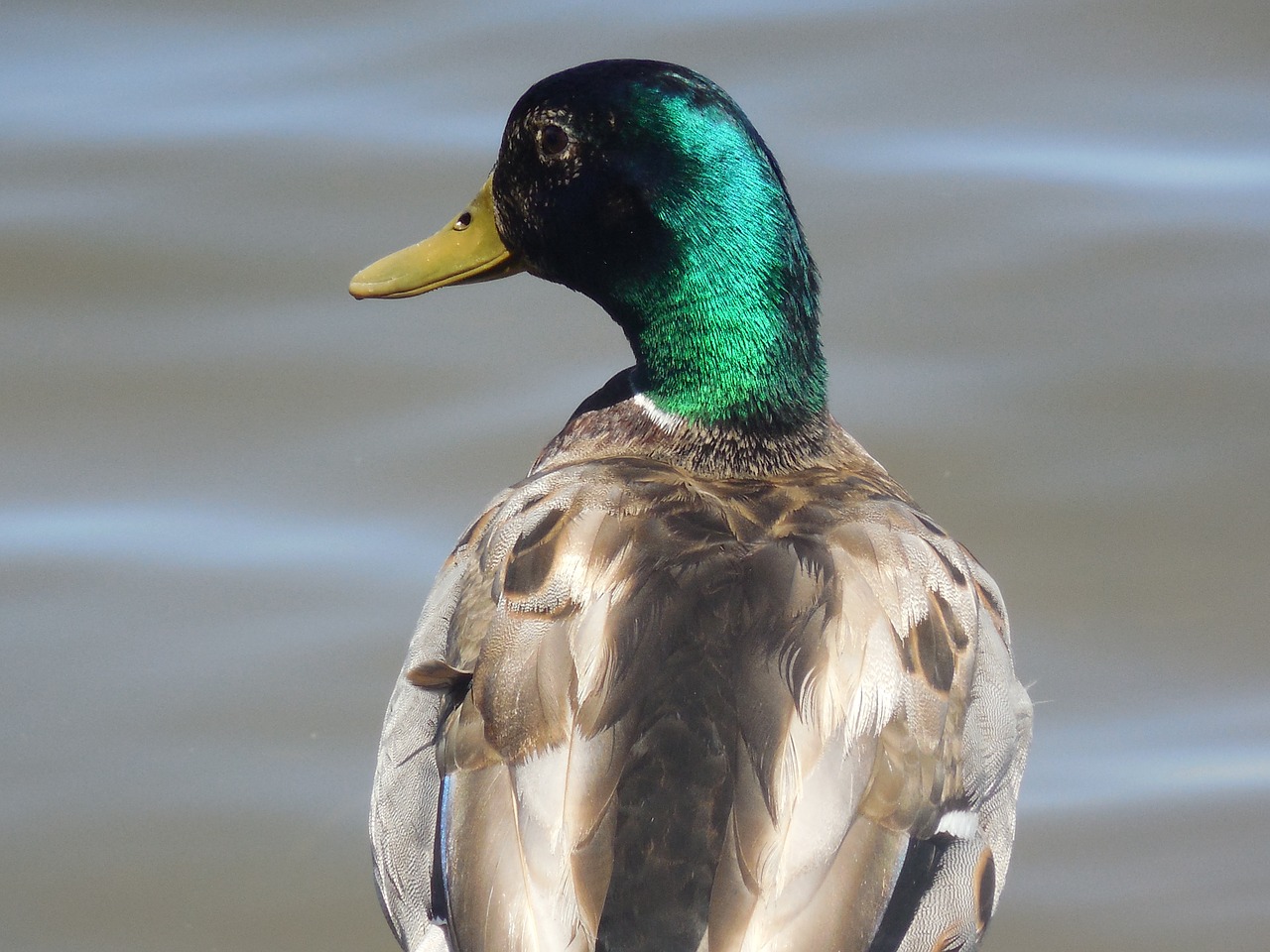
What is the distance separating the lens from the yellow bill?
396 cm

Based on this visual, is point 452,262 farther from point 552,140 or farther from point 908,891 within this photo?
point 908,891

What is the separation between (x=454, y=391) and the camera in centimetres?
550

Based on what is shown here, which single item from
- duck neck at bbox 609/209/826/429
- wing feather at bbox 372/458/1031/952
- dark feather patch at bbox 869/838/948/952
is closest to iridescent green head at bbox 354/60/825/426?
duck neck at bbox 609/209/826/429

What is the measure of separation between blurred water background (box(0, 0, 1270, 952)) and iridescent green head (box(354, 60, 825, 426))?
3.96ft

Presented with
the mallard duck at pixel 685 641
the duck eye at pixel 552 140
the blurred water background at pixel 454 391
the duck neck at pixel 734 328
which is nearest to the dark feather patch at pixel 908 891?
the mallard duck at pixel 685 641

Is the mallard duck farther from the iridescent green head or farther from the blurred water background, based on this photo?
the blurred water background

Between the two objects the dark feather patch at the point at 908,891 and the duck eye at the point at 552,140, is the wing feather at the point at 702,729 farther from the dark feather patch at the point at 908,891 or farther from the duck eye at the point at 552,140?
the duck eye at the point at 552,140

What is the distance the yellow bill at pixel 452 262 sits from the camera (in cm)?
396

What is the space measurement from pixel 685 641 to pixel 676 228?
107cm

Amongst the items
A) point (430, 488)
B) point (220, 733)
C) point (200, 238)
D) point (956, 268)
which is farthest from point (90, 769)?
point (956, 268)

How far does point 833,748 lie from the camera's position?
9.32 feet

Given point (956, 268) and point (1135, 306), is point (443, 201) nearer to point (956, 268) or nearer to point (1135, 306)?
point (956, 268)

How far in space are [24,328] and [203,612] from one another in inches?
62.2

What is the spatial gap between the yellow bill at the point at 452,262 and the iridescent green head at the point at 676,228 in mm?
92
